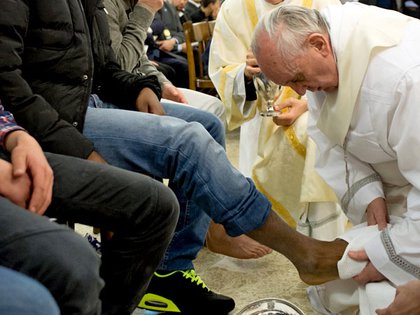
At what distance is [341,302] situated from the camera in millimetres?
1679

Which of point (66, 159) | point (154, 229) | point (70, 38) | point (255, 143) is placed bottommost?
point (255, 143)

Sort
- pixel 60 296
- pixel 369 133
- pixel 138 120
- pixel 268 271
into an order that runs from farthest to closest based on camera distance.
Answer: pixel 268 271 < pixel 138 120 < pixel 369 133 < pixel 60 296

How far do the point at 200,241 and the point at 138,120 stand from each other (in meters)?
0.44

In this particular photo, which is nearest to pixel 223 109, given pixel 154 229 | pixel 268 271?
pixel 268 271

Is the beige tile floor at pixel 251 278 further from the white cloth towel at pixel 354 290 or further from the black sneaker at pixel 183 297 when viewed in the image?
the white cloth towel at pixel 354 290

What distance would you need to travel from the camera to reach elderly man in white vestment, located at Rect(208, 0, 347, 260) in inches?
84.7

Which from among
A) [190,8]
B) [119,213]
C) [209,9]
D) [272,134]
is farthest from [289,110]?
[190,8]

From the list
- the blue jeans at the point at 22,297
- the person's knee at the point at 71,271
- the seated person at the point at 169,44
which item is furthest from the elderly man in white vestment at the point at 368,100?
the seated person at the point at 169,44

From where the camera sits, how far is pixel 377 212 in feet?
5.30

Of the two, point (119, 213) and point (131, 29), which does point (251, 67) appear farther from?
point (119, 213)

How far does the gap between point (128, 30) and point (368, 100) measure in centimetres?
107

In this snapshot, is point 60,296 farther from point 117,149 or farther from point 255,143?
point 255,143

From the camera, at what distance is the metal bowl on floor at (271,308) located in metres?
1.74

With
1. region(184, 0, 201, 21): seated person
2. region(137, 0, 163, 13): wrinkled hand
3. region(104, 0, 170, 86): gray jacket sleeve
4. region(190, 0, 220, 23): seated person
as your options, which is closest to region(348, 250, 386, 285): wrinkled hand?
region(104, 0, 170, 86): gray jacket sleeve
